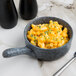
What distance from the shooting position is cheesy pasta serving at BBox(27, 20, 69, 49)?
0.68 meters

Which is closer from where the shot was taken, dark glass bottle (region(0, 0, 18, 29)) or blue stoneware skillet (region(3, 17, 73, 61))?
blue stoneware skillet (region(3, 17, 73, 61))

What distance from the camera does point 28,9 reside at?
2.91ft

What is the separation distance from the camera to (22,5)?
2.92 ft

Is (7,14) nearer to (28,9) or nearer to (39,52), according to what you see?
(28,9)

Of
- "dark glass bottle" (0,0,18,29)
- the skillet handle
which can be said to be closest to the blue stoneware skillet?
the skillet handle

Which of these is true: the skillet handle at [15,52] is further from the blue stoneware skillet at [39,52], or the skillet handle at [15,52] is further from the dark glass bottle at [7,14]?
the dark glass bottle at [7,14]

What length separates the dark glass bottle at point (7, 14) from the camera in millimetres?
803

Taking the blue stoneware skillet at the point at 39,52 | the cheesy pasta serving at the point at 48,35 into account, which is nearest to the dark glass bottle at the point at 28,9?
the cheesy pasta serving at the point at 48,35

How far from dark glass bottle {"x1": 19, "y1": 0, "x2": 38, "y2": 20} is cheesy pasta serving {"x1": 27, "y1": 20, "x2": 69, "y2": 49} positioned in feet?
0.56

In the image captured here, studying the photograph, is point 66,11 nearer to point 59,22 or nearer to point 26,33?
point 59,22

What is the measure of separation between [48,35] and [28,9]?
257mm

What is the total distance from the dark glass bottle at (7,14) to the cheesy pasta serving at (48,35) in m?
0.16

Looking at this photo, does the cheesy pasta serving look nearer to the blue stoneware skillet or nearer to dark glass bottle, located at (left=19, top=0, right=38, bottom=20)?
the blue stoneware skillet

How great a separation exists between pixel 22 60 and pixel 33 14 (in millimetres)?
320
